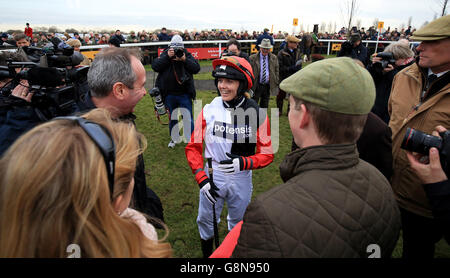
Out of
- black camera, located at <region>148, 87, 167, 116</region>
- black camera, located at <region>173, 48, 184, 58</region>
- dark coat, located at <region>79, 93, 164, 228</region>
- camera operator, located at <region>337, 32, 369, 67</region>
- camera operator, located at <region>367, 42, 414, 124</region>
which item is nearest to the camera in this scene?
dark coat, located at <region>79, 93, 164, 228</region>

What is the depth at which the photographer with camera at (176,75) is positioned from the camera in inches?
209

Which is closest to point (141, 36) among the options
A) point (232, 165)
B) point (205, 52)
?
point (205, 52)

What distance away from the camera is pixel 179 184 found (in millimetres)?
4695

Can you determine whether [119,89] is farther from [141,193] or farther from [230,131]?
[230,131]

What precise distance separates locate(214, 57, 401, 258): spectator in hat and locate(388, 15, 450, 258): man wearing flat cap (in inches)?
53.2

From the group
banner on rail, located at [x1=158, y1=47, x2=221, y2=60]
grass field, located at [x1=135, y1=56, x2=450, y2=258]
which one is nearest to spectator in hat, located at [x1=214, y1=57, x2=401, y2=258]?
grass field, located at [x1=135, y1=56, x2=450, y2=258]

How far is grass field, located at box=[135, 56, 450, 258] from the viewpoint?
3402 millimetres

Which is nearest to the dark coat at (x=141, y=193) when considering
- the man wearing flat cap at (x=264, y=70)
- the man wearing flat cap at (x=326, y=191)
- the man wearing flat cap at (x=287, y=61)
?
the man wearing flat cap at (x=326, y=191)

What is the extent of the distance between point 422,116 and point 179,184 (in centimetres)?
371

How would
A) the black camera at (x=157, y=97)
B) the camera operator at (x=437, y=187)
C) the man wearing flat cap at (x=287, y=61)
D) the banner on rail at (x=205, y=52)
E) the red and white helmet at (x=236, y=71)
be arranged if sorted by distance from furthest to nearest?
the banner on rail at (x=205, y=52) → the man wearing flat cap at (x=287, y=61) → the black camera at (x=157, y=97) → the red and white helmet at (x=236, y=71) → the camera operator at (x=437, y=187)

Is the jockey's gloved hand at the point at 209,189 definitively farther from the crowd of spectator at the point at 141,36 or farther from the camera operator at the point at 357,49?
the crowd of spectator at the point at 141,36

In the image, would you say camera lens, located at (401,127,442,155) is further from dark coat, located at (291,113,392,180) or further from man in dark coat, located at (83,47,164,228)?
man in dark coat, located at (83,47,164,228)

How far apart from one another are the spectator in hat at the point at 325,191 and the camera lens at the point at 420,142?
29.0 inches
